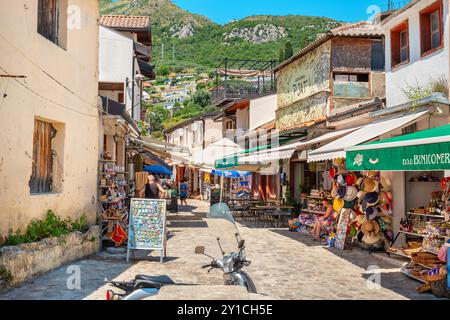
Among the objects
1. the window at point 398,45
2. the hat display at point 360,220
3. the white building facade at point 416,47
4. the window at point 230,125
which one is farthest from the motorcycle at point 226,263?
the window at point 230,125

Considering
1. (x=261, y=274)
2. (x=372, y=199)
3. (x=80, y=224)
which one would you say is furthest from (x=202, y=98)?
(x=261, y=274)

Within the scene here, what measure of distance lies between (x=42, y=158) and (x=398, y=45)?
382 inches

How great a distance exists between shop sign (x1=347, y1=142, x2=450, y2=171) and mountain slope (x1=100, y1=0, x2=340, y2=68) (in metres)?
75.9

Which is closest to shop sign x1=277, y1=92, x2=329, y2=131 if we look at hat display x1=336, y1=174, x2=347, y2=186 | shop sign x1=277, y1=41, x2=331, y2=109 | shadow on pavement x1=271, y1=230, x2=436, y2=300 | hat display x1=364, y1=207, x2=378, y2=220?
shop sign x1=277, y1=41, x2=331, y2=109

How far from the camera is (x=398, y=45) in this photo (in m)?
12.5

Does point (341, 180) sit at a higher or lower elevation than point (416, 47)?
lower

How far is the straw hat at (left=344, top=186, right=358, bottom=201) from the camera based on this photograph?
498 inches

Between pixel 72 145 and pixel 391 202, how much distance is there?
821 cm

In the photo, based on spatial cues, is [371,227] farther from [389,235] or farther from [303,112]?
[303,112]

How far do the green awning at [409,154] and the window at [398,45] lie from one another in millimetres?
3949

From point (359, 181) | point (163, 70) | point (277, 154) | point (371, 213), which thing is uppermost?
point (163, 70)

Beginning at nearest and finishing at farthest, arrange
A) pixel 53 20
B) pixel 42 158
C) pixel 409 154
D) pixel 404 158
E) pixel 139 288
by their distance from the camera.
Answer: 1. pixel 139 288
2. pixel 409 154
3. pixel 404 158
4. pixel 42 158
5. pixel 53 20
